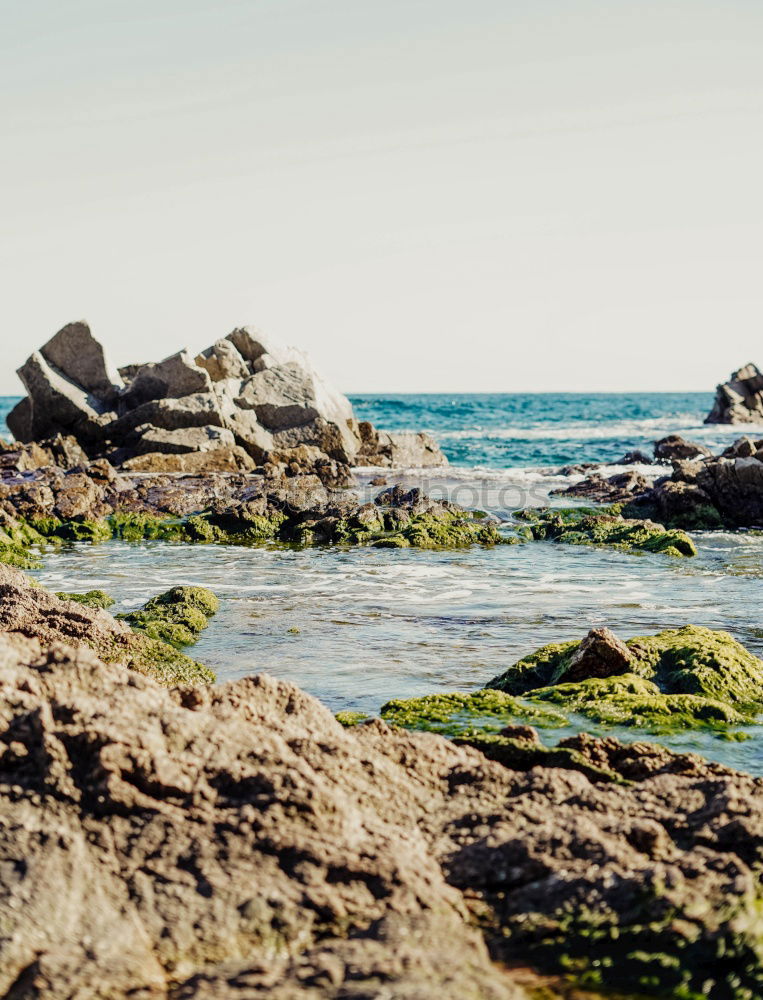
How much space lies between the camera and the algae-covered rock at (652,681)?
20.6ft

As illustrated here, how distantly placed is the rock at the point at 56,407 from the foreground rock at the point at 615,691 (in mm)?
22389

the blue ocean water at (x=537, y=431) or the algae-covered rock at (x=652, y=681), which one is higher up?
the blue ocean water at (x=537, y=431)

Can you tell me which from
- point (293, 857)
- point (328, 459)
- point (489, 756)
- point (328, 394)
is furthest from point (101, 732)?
point (328, 394)

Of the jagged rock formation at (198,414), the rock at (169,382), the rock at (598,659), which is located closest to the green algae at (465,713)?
the rock at (598,659)

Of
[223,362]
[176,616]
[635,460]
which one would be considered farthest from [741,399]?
[176,616]

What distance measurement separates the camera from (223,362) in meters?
30.4

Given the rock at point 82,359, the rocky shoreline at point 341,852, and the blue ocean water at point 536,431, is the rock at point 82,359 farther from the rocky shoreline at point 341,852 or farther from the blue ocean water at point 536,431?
the rocky shoreline at point 341,852

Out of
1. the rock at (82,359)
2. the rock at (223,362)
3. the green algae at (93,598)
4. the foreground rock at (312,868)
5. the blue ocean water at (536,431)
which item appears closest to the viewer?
the foreground rock at (312,868)

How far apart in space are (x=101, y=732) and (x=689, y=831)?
2253 mm

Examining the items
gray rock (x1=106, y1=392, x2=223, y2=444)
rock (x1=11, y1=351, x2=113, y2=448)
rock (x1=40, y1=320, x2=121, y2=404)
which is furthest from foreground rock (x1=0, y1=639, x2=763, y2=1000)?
rock (x1=40, y1=320, x2=121, y2=404)

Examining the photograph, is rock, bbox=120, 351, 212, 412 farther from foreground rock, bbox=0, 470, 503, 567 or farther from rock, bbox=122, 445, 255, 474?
foreground rock, bbox=0, 470, 503, 567

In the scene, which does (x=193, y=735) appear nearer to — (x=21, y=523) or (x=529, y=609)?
(x=529, y=609)

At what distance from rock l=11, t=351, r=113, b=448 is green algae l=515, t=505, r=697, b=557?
1387 cm

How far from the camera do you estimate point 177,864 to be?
323 centimetres
